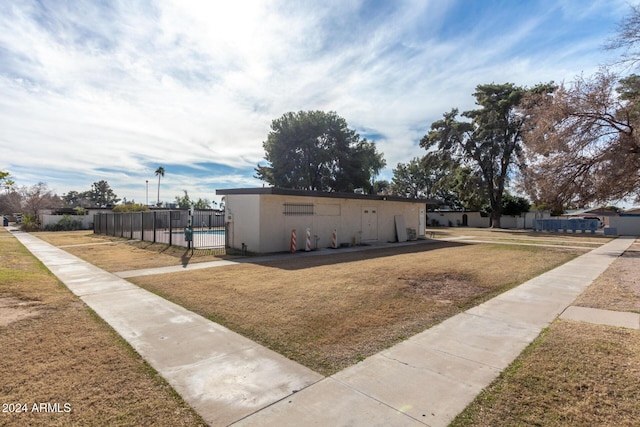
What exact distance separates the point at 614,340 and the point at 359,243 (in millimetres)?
13906

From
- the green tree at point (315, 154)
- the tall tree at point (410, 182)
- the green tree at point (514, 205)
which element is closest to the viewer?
the green tree at point (315, 154)

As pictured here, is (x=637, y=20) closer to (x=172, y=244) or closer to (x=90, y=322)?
(x=90, y=322)

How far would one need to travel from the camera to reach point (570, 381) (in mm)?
3354

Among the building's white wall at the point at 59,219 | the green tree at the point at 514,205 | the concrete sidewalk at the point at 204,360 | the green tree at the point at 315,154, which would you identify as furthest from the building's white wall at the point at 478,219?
the building's white wall at the point at 59,219

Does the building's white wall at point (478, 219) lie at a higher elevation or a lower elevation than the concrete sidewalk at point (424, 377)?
higher

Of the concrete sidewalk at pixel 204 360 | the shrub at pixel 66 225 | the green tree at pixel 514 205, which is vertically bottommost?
the concrete sidewalk at pixel 204 360

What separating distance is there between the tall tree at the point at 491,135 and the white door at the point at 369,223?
20499 mm

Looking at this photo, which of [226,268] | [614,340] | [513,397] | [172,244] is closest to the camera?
[513,397]

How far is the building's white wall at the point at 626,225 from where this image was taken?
27.3m

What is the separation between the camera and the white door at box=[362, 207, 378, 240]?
61.1 feet

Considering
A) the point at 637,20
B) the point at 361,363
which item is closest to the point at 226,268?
the point at 361,363

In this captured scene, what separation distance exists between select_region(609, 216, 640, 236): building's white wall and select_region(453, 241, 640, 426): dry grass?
31.2 meters

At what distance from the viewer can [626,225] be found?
1092 inches

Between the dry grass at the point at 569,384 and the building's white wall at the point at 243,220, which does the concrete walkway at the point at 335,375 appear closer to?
the dry grass at the point at 569,384
